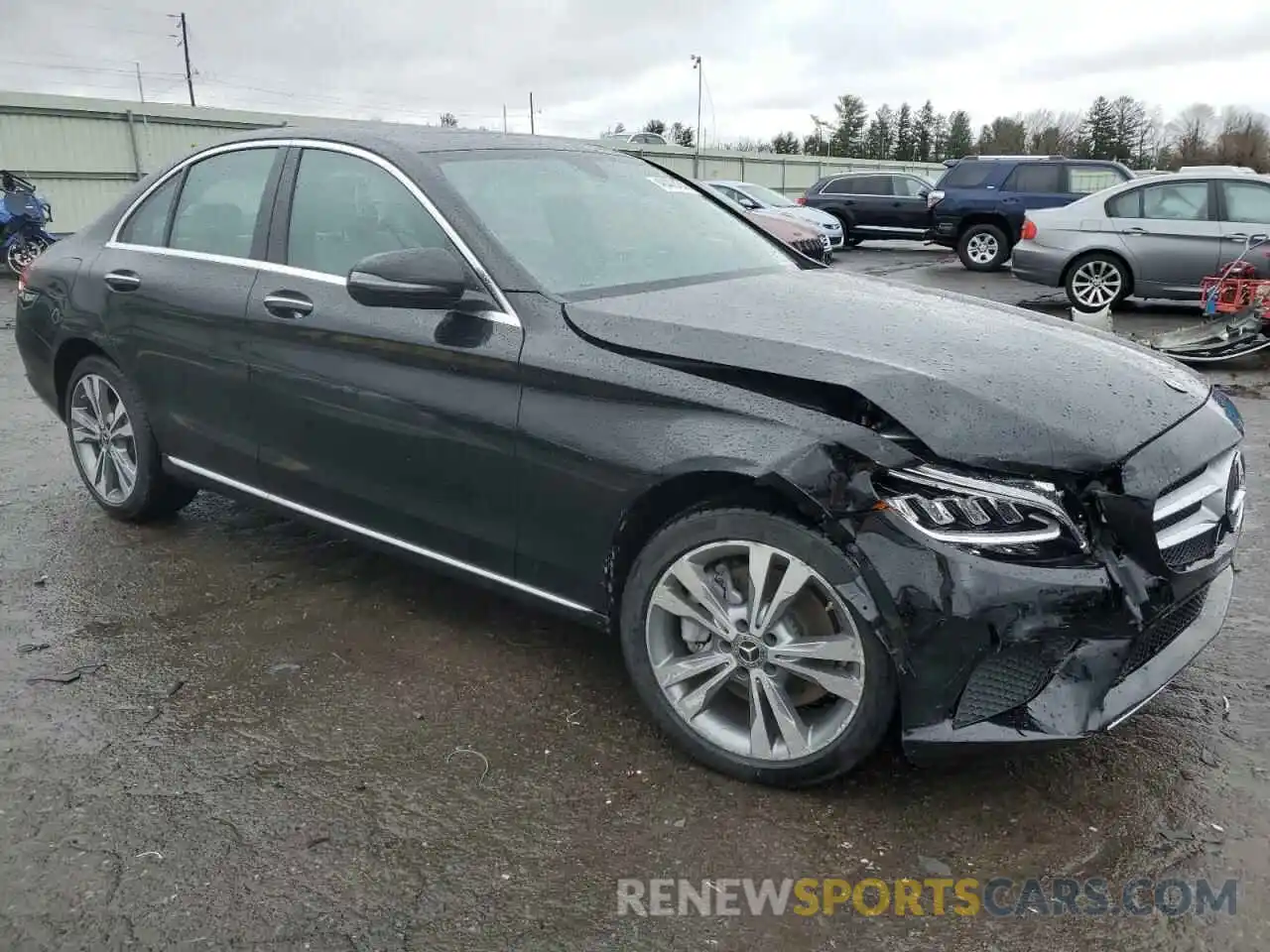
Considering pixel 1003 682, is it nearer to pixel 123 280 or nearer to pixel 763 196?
pixel 123 280

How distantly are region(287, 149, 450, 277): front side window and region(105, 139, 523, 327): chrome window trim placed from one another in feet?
0.06

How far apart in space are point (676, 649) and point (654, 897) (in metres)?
0.70

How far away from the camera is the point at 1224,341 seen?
8.26m

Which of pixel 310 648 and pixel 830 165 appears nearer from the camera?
pixel 310 648

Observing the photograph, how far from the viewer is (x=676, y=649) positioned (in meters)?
2.85

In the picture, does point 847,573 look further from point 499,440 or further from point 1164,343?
point 1164,343

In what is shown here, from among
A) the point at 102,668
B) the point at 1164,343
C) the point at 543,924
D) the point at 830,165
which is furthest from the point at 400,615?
the point at 830,165

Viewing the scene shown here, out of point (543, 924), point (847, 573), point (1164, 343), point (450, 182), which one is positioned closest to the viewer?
point (543, 924)

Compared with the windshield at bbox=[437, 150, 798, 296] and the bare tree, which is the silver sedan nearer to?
the windshield at bbox=[437, 150, 798, 296]

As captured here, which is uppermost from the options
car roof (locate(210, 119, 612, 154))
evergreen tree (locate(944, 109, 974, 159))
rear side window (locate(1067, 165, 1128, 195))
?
evergreen tree (locate(944, 109, 974, 159))

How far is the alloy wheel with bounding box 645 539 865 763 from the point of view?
255 centimetres

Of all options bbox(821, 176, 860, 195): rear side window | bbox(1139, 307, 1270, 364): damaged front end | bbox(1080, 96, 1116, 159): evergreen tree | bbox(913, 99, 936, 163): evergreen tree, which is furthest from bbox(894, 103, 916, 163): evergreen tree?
bbox(1139, 307, 1270, 364): damaged front end

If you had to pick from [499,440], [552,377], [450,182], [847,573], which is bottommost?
[847,573]

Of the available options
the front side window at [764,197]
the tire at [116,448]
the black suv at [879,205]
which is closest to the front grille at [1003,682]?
the tire at [116,448]
